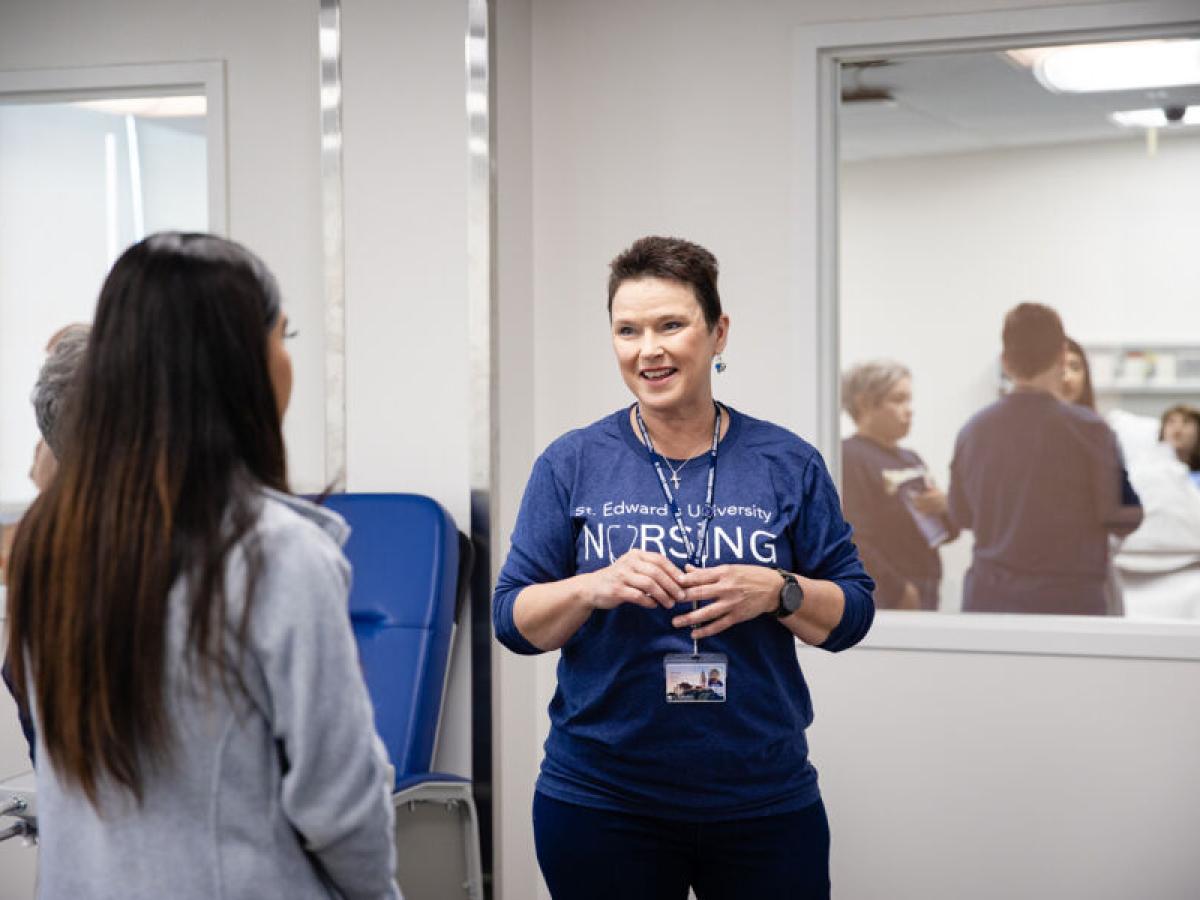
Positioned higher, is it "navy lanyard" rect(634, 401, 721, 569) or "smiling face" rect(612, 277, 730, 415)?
"smiling face" rect(612, 277, 730, 415)

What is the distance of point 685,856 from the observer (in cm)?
201

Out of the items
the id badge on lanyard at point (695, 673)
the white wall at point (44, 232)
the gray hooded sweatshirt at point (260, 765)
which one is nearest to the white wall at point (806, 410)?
the white wall at point (44, 232)

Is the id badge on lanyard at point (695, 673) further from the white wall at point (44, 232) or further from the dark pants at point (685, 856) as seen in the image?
the white wall at point (44, 232)

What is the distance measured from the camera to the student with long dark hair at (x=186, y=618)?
122 centimetres

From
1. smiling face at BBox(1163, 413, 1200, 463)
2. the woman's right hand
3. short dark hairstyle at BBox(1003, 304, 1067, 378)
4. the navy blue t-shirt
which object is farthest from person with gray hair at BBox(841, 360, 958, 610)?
the woman's right hand

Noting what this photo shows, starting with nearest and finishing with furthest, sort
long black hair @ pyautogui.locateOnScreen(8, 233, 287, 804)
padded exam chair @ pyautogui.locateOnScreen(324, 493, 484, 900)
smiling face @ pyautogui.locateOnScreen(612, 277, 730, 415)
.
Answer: long black hair @ pyautogui.locateOnScreen(8, 233, 287, 804) → smiling face @ pyautogui.locateOnScreen(612, 277, 730, 415) → padded exam chair @ pyautogui.locateOnScreen(324, 493, 484, 900)

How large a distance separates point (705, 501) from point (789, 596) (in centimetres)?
19

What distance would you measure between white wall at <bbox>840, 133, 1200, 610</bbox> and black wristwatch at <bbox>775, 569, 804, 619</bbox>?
5.47 feet

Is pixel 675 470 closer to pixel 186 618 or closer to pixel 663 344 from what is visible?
pixel 663 344

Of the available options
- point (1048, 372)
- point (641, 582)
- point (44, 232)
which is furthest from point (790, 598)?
point (44, 232)

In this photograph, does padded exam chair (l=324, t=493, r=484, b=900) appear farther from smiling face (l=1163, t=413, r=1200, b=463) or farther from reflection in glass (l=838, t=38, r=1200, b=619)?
smiling face (l=1163, t=413, r=1200, b=463)

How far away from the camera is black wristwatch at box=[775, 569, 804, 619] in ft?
6.39

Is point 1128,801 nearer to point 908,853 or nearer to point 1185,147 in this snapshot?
point 908,853

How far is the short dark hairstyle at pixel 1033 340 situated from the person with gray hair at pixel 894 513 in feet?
1.10
